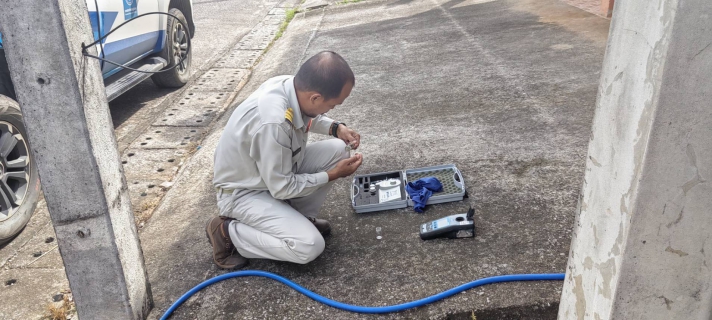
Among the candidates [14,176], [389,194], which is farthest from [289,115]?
[14,176]

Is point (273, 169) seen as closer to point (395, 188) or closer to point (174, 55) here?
point (395, 188)

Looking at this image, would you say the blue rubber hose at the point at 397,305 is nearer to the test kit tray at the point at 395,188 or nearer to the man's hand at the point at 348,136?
the test kit tray at the point at 395,188

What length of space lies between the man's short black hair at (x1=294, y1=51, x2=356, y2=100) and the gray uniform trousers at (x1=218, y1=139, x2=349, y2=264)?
623 millimetres

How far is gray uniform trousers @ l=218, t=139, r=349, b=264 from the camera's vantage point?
2840mm

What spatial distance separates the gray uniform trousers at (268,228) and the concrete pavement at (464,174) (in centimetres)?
13

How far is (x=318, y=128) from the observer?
3.54m

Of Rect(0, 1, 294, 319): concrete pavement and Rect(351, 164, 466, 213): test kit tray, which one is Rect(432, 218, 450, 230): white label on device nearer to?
Rect(351, 164, 466, 213): test kit tray

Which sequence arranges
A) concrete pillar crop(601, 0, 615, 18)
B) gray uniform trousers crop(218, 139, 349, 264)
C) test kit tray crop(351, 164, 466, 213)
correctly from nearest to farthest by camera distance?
gray uniform trousers crop(218, 139, 349, 264)
test kit tray crop(351, 164, 466, 213)
concrete pillar crop(601, 0, 615, 18)

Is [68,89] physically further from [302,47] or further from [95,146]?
[302,47]

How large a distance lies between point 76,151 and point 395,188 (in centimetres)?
187

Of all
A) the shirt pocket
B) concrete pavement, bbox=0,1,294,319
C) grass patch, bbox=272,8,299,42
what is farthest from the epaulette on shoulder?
grass patch, bbox=272,8,299,42

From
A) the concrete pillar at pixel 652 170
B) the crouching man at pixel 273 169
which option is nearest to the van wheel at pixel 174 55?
the crouching man at pixel 273 169

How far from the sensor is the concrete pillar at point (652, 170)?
140 cm

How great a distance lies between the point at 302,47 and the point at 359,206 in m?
4.91
